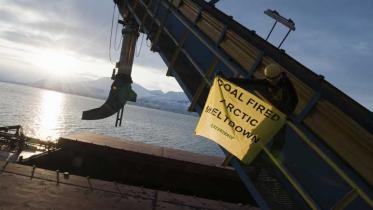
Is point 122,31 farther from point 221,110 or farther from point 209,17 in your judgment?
point 221,110

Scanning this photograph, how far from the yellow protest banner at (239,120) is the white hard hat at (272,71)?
50 centimetres

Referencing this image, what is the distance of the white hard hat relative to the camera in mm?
5785

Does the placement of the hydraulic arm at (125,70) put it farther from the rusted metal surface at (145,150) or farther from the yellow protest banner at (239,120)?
the yellow protest banner at (239,120)

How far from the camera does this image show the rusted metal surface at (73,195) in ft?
20.2

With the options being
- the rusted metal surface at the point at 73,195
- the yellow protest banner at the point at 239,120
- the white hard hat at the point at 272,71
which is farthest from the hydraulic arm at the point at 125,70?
the white hard hat at the point at 272,71

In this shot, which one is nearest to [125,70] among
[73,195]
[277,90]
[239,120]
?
[73,195]

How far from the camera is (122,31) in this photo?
14.8 meters

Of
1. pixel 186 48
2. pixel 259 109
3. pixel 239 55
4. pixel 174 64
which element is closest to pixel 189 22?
pixel 186 48

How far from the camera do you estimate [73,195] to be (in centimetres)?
689

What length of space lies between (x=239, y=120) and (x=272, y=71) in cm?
99

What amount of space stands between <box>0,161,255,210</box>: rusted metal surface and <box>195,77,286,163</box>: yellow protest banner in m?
2.29

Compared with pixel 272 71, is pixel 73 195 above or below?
below

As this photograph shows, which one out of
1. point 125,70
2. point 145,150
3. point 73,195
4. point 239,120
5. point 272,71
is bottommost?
point 145,150

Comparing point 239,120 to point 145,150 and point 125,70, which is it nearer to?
point 145,150
